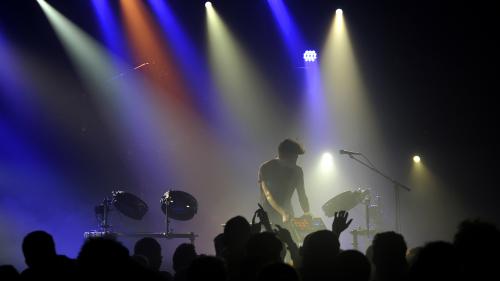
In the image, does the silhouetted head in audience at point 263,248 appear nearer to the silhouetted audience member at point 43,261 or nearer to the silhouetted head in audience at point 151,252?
the silhouetted audience member at point 43,261

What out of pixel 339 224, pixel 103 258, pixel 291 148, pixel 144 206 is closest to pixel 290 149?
pixel 291 148

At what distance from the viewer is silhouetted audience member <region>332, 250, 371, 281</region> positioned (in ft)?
10.9

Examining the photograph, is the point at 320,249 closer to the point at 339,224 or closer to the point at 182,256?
the point at 339,224

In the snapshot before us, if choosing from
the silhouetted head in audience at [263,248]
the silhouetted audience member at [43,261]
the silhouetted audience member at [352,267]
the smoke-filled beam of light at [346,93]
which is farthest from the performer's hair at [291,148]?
the smoke-filled beam of light at [346,93]

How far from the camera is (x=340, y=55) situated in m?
15.6

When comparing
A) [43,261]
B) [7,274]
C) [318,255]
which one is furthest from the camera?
[43,261]

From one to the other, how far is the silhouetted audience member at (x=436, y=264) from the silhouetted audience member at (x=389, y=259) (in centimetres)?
49

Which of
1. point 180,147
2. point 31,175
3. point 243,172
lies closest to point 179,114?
point 180,147

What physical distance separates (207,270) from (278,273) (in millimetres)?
526

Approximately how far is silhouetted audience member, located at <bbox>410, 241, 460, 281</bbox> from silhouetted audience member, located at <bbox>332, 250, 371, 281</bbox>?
27cm

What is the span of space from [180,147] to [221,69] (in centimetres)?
215

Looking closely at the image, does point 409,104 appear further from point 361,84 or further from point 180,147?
point 180,147

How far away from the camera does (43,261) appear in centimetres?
376

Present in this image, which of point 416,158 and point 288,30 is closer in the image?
point 416,158
